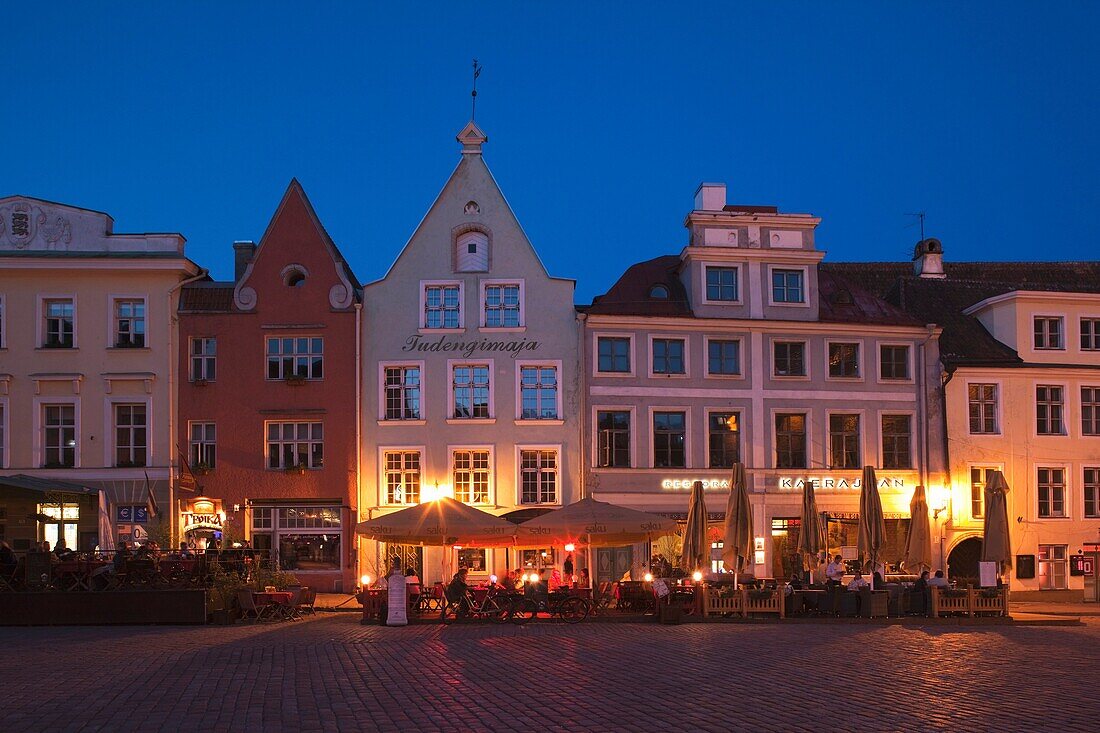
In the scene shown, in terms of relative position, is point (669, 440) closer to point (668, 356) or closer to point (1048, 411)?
point (668, 356)

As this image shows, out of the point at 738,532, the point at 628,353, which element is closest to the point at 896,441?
the point at 628,353

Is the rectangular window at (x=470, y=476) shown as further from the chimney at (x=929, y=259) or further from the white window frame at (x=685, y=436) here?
the chimney at (x=929, y=259)

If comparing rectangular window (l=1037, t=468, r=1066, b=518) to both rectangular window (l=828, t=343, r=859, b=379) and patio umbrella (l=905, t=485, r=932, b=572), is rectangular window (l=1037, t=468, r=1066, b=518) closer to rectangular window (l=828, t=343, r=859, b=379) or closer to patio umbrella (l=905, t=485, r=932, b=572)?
rectangular window (l=828, t=343, r=859, b=379)

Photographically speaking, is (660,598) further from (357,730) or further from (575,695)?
(357,730)

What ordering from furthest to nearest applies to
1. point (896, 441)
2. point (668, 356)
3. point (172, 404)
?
point (896, 441) → point (668, 356) → point (172, 404)

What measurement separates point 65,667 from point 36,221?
25.6 m

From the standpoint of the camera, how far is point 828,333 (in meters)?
42.4

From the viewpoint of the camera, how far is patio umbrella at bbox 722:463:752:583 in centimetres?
3005

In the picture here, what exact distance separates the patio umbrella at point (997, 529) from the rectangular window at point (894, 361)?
1124 centimetres

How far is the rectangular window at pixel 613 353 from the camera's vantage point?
41.0 meters

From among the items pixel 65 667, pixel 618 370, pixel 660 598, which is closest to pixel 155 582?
pixel 65 667

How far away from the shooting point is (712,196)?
44969 mm

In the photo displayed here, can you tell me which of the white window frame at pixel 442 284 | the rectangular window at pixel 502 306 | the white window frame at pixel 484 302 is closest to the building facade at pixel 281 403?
the white window frame at pixel 442 284

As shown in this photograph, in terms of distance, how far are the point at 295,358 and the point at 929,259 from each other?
25023 millimetres
